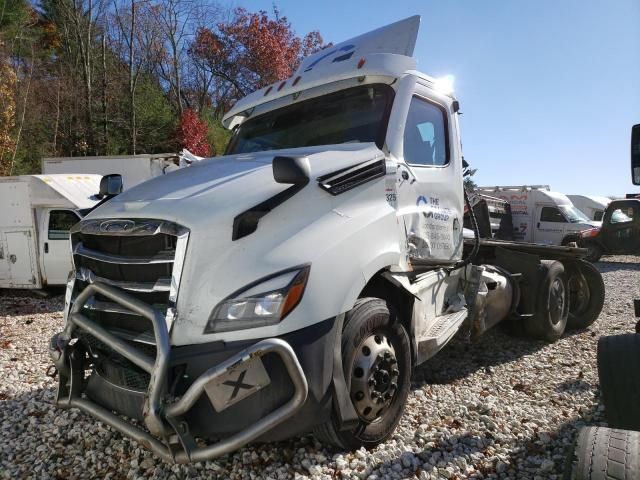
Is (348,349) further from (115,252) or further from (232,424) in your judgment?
(115,252)

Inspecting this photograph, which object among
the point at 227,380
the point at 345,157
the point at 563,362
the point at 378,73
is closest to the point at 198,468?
the point at 227,380

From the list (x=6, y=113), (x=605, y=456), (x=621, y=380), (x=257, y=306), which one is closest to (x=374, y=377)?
(x=257, y=306)

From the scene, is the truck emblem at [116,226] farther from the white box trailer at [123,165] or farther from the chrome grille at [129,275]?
the white box trailer at [123,165]

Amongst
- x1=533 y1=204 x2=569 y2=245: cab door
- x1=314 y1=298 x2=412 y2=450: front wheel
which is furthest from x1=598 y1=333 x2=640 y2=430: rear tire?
x1=533 y1=204 x2=569 y2=245: cab door

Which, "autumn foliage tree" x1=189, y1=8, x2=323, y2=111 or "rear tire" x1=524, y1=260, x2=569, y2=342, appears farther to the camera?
"autumn foliage tree" x1=189, y1=8, x2=323, y2=111

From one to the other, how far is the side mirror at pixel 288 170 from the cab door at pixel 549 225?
16.7 m

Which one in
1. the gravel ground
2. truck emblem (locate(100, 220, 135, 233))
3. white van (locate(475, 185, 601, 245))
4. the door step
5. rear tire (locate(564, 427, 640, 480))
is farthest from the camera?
white van (locate(475, 185, 601, 245))

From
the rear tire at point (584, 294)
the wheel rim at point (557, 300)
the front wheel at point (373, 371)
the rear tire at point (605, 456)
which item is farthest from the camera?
the rear tire at point (584, 294)

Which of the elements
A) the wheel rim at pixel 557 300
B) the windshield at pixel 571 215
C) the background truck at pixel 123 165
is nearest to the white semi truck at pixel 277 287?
the wheel rim at pixel 557 300

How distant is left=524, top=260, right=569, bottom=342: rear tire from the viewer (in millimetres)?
5551

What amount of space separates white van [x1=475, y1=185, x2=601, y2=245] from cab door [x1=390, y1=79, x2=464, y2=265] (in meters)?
13.7

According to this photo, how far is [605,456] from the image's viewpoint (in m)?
1.94

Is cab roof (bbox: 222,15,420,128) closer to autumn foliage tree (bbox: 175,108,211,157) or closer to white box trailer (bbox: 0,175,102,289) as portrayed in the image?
white box trailer (bbox: 0,175,102,289)

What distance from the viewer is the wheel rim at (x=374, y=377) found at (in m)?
2.80
